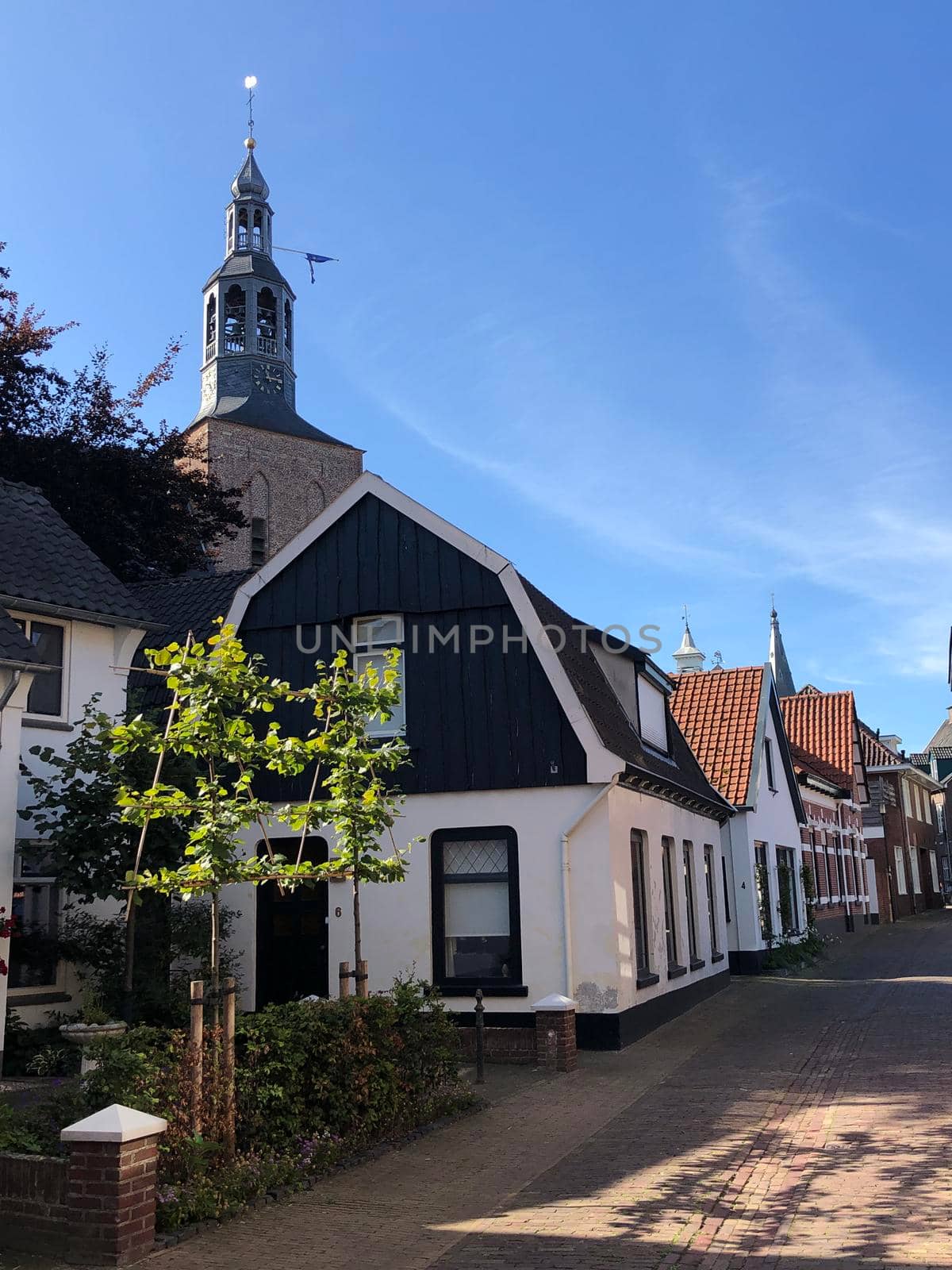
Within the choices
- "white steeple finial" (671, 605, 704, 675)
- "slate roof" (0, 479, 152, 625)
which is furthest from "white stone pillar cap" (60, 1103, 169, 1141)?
"white steeple finial" (671, 605, 704, 675)

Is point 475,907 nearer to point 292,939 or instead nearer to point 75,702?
point 292,939

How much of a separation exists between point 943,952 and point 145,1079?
25.0 meters

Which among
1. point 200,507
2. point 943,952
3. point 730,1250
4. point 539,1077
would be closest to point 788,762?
point 943,952

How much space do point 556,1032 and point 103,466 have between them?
18179 mm

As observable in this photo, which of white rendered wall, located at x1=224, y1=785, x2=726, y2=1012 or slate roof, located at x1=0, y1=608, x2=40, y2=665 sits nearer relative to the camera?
slate roof, located at x1=0, y1=608, x2=40, y2=665

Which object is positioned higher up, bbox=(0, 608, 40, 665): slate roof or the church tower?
the church tower

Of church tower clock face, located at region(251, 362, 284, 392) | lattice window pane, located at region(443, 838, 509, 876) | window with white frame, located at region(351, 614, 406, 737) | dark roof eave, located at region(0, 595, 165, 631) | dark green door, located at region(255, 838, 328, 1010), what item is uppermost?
church tower clock face, located at region(251, 362, 284, 392)

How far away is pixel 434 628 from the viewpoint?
15938 millimetres

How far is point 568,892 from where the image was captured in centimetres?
1445

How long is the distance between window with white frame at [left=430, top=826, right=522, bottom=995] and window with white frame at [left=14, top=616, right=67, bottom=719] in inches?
200

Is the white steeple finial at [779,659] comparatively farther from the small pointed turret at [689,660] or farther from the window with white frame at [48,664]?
the window with white frame at [48,664]

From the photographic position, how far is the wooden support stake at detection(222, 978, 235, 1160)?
799cm

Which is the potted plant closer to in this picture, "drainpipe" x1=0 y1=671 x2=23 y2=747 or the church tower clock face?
"drainpipe" x1=0 y1=671 x2=23 y2=747

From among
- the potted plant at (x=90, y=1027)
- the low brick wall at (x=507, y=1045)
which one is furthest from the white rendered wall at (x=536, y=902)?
the potted plant at (x=90, y=1027)
